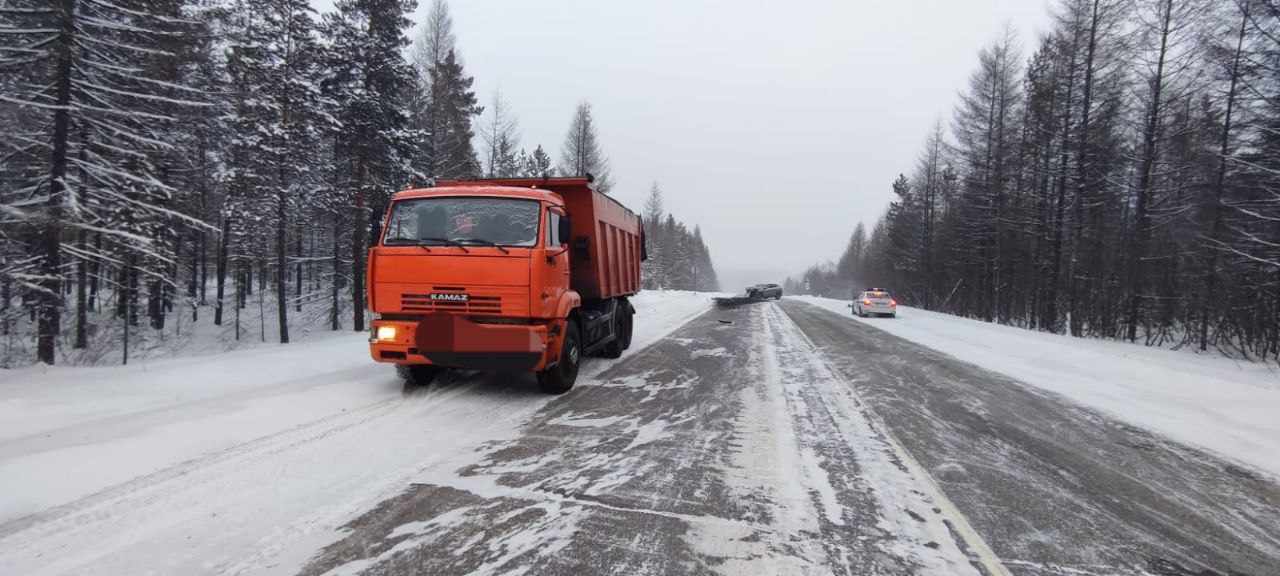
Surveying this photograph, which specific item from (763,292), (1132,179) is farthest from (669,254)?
(1132,179)

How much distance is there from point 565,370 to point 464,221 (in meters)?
2.23

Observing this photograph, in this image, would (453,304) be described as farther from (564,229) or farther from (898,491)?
(898,491)

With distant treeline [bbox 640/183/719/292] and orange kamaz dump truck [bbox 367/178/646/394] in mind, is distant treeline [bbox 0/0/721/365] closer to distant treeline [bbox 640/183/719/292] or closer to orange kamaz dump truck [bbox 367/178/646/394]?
orange kamaz dump truck [bbox 367/178/646/394]

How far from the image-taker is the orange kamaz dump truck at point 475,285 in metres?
5.77

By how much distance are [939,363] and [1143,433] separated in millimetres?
4861

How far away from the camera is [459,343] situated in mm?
5723

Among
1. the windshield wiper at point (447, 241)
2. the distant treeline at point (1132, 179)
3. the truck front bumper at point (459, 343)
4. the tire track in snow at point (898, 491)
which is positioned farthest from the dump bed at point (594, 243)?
the distant treeline at point (1132, 179)

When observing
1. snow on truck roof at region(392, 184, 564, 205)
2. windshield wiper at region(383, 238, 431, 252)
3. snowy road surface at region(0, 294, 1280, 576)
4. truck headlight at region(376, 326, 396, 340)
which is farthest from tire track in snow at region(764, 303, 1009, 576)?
windshield wiper at region(383, 238, 431, 252)

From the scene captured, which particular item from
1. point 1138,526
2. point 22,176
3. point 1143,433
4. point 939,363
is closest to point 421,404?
point 1138,526

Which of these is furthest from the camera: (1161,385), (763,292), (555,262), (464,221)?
(763,292)

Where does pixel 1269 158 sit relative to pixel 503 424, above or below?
above

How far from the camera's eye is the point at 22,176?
413 inches

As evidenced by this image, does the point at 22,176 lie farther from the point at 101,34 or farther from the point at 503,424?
the point at 503,424

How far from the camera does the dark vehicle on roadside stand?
140ft
